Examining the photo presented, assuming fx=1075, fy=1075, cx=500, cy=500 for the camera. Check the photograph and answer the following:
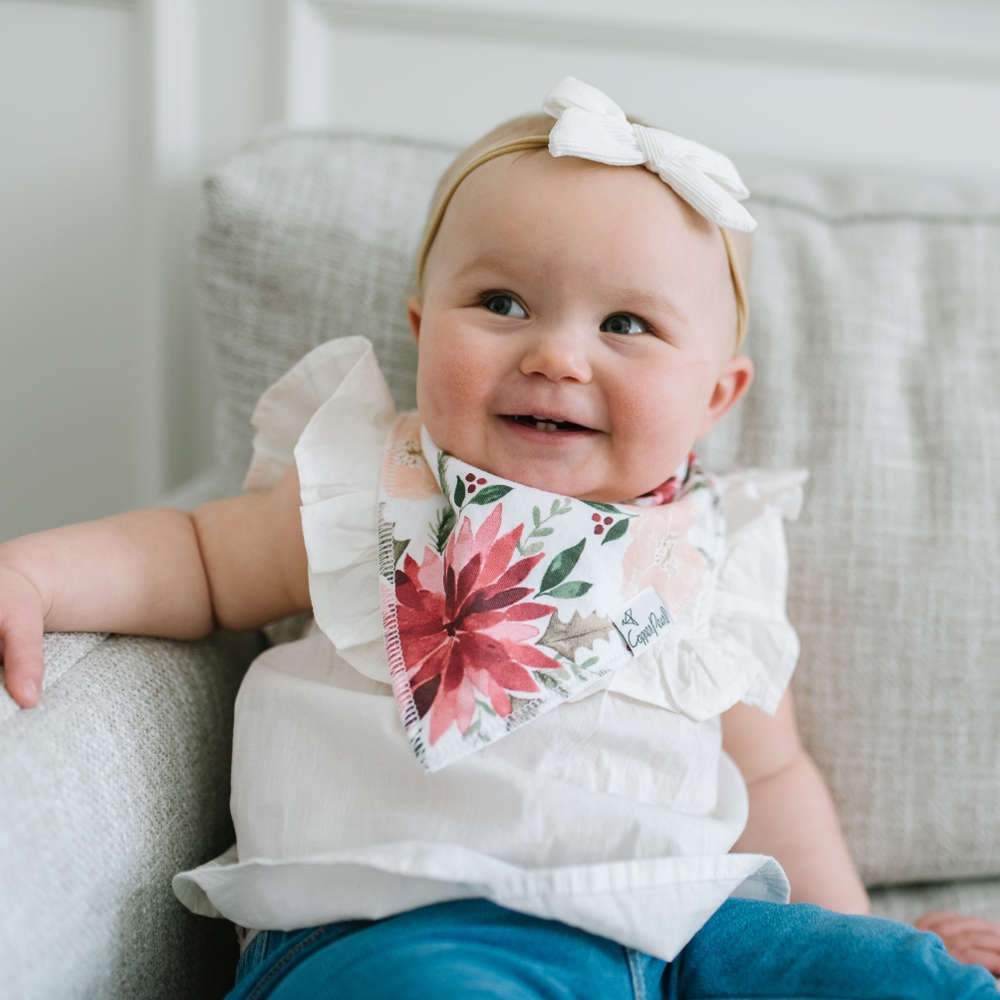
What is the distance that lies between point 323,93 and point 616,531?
743 mm

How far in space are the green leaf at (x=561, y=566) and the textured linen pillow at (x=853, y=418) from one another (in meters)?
0.29

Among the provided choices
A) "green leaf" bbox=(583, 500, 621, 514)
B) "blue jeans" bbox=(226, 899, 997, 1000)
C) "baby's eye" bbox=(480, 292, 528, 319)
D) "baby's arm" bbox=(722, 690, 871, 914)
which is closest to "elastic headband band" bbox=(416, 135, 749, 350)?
"baby's eye" bbox=(480, 292, 528, 319)

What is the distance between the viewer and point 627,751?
79 cm

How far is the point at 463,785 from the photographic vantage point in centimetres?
74

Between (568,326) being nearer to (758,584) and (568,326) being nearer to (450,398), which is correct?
(450,398)

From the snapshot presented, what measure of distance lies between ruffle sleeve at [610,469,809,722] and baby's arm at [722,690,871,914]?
9 centimetres

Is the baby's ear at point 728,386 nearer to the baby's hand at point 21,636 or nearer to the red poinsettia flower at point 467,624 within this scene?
the red poinsettia flower at point 467,624

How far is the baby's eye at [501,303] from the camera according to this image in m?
0.83

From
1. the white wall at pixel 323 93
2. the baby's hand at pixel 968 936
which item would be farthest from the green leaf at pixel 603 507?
the white wall at pixel 323 93

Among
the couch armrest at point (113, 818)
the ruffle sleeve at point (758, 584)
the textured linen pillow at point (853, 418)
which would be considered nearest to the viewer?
the couch armrest at point (113, 818)

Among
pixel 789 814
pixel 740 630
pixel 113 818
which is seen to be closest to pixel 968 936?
pixel 789 814

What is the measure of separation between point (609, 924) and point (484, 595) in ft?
0.78

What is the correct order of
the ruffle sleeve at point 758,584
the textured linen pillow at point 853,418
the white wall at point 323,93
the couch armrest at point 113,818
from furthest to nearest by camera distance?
the white wall at point 323,93 → the textured linen pillow at point 853,418 → the ruffle sleeve at point 758,584 → the couch armrest at point 113,818

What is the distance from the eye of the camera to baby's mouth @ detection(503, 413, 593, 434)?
0.83 m
